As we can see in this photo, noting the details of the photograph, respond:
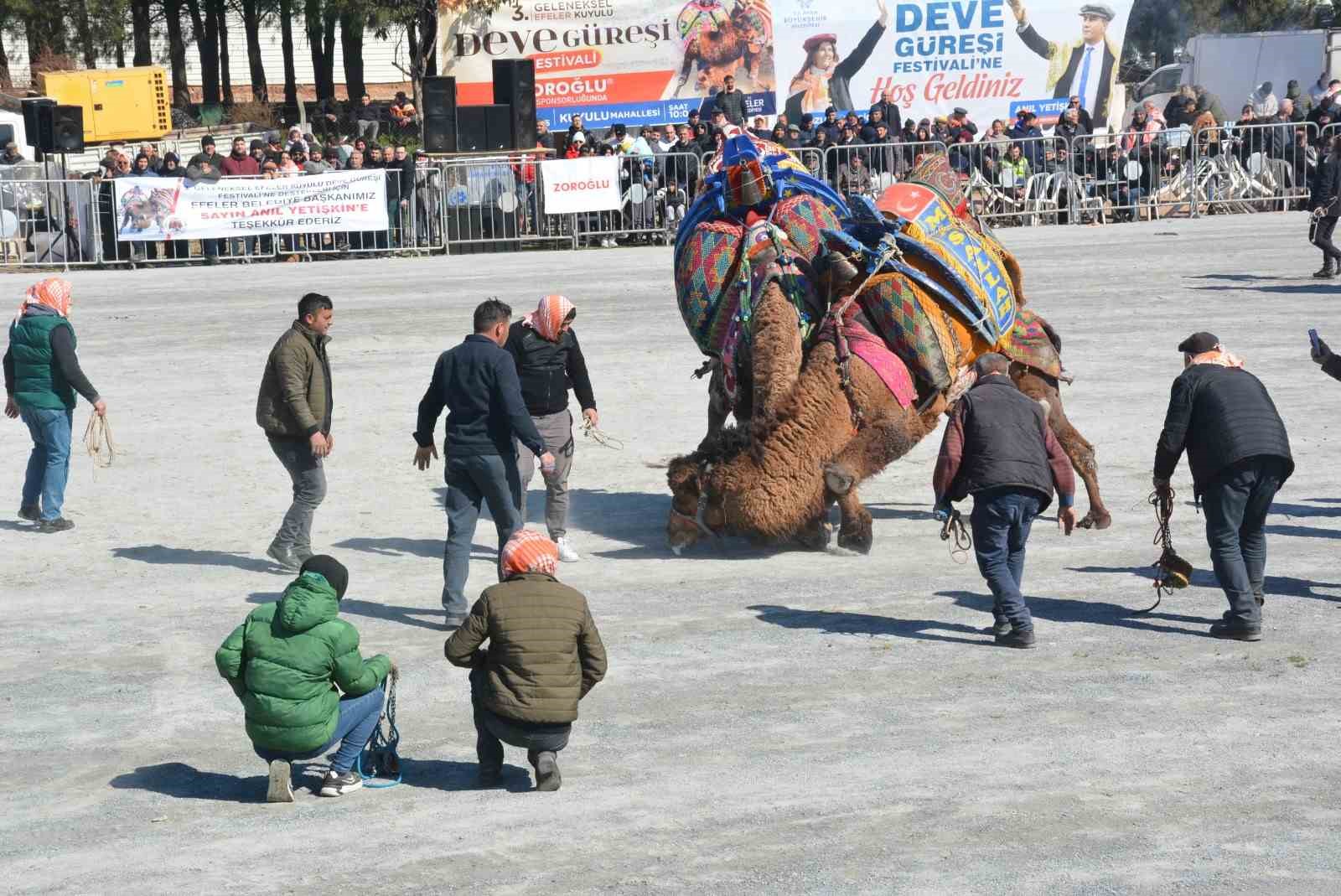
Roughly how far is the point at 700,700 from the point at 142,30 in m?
48.0

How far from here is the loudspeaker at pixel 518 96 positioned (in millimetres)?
29922

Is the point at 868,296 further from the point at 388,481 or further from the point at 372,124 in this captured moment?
the point at 372,124

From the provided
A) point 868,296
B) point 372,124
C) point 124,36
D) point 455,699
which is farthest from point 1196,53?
point 455,699

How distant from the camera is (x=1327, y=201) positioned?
21719 millimetres

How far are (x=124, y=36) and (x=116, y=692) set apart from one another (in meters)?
48.3

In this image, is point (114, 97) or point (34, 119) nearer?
point (34, 119)

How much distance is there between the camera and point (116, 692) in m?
8.92

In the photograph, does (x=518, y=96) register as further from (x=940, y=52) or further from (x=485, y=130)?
(x=940, y=52)

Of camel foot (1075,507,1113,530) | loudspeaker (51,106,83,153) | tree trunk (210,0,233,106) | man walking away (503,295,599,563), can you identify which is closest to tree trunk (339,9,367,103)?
tree trunk (210,0,233,106)

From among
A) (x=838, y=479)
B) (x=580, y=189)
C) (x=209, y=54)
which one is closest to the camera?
(x=838, y=479)

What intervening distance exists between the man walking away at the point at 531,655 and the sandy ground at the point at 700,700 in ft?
0.91

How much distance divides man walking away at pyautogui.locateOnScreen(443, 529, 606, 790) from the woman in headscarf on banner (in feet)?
98.5

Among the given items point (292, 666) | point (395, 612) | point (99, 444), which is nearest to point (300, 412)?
point (395, 612)

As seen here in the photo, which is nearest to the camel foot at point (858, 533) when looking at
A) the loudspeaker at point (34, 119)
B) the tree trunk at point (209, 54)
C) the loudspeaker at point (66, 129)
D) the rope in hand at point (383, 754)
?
the rope in hand at point (383, 754)
